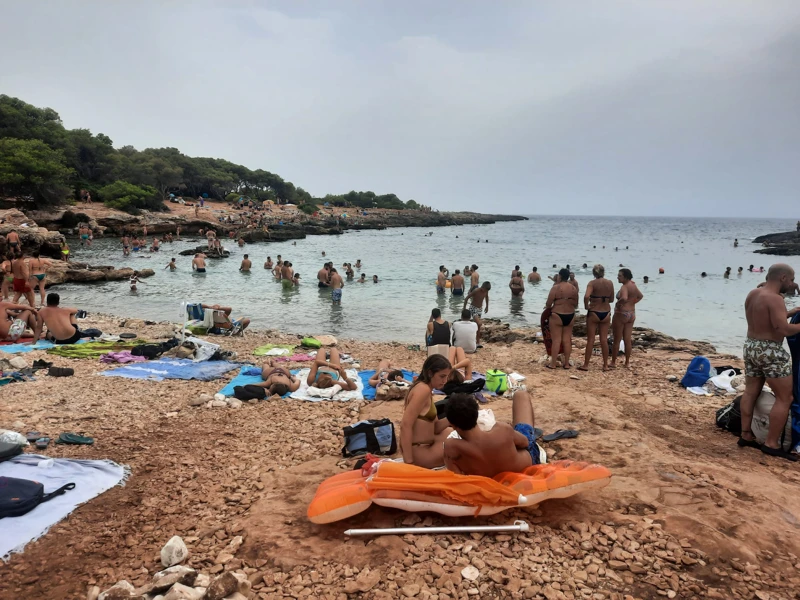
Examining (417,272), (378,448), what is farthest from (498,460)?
(417,272)

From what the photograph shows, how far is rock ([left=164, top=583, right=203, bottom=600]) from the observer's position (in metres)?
2.42

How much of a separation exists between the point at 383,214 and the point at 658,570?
73.9 meters

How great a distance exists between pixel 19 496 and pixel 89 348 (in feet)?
20.3

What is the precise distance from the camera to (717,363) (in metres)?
8.69

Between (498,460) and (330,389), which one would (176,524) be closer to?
(498,460)

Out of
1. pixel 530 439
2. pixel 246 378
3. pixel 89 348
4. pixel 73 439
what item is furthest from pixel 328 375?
pixel 89 348

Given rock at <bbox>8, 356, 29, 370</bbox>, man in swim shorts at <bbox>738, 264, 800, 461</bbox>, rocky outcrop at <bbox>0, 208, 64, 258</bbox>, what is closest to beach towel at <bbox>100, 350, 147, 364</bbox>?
rock at <bbox>8, 356, 29, 370</bbox>

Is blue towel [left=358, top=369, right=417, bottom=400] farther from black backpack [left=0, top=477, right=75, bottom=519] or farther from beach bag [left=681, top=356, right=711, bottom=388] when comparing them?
beach bag [left=681, top=356, right=711, bottom=388]

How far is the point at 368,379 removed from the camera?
7426mm

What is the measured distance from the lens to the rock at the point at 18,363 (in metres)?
7.07

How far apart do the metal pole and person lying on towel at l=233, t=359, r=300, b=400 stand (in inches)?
142

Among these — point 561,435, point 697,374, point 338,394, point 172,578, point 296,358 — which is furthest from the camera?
point 296,358

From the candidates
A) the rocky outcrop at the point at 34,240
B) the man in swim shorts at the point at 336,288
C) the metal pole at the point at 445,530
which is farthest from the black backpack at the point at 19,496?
the rocky outcrop at the point at 34,240

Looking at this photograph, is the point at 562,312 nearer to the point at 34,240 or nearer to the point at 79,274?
the point at 79,274
